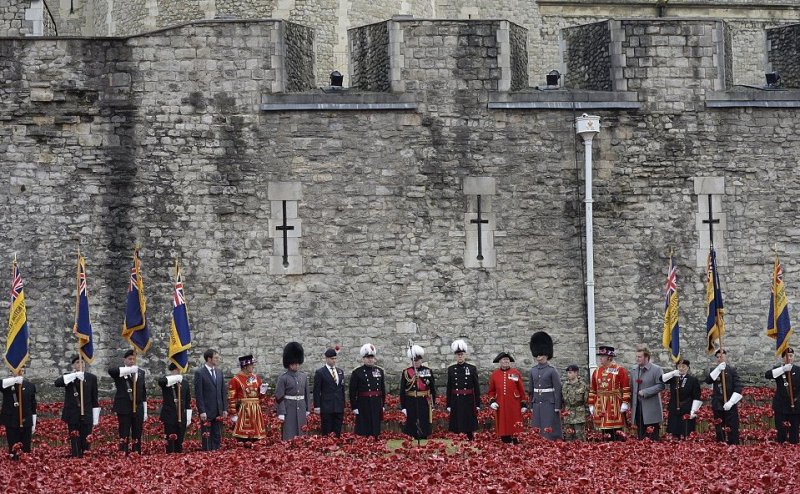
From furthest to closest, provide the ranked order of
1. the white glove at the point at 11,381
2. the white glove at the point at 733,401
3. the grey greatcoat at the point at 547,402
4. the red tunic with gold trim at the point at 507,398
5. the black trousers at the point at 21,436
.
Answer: the grey greatcoat at the point at 547,402, the red tunic with gold trim at the point at 507,398, the white glove at the point at 733,401, the black trousers at the point at 21,436, the white glove at the point at 11,381

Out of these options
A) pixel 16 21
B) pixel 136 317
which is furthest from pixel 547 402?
pixel 16 21

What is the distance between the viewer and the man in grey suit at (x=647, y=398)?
1900cm

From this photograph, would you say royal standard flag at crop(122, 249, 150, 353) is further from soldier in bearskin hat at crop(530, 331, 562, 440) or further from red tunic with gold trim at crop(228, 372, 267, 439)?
soldier in bearskin hat at crop(530, 331, 562, 440)

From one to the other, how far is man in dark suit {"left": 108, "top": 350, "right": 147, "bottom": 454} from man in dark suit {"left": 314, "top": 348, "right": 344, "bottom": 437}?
7.16 feet

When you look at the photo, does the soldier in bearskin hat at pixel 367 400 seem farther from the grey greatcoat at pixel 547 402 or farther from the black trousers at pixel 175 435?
the black trousers at pixel 175 435

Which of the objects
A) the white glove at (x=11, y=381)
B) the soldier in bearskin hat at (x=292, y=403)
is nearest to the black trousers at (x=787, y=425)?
the soldier in bearskin hat at (x=292, y=403)

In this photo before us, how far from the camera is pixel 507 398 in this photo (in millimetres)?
19000

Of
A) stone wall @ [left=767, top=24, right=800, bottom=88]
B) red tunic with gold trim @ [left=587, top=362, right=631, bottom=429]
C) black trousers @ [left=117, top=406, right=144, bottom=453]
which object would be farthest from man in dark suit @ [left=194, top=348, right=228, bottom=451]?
stone wall @ [left=767, top=24, right=800, bottom=88]

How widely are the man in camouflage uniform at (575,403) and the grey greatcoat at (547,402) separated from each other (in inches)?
6.1

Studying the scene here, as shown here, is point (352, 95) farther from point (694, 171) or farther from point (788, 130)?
point (788, 130)

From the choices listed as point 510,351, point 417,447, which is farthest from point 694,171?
point 417,447

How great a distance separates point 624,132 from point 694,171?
47.3 inches

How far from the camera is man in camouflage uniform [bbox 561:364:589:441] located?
62.5 ft

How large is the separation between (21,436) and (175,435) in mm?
1823
